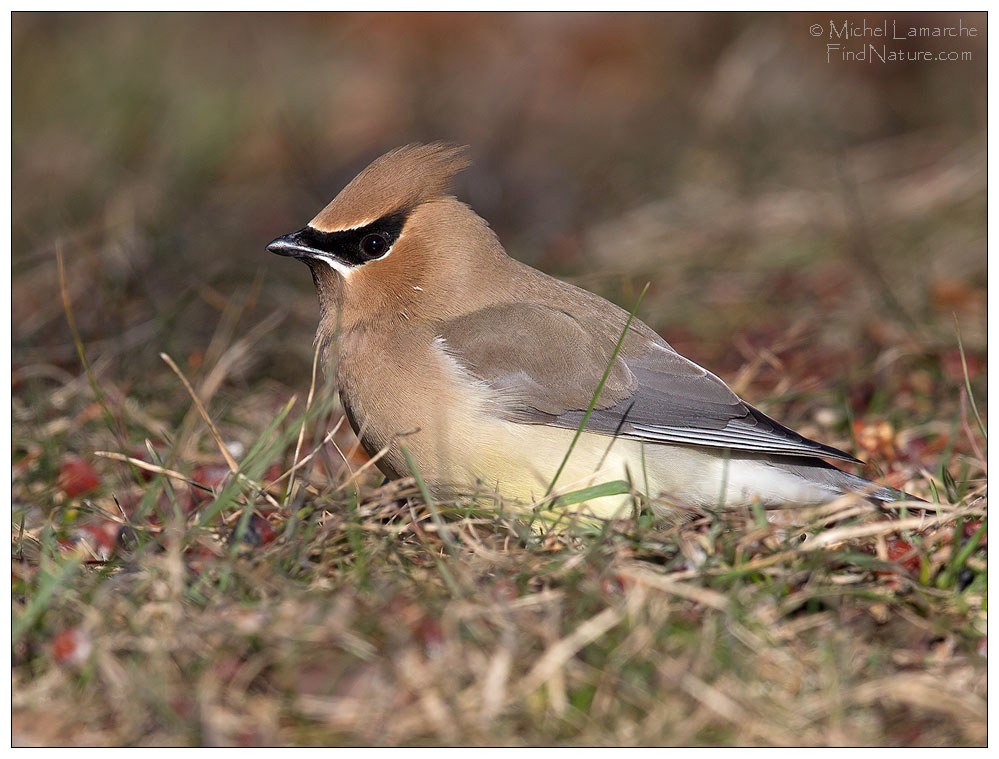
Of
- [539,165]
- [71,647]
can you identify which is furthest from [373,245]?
[539,165]

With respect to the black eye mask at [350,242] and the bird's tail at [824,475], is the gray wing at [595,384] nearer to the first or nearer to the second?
the bird's tail at [824,475]

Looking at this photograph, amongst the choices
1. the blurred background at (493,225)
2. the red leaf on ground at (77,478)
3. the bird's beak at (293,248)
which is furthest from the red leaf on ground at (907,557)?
the red leaf on ground at (77,478)

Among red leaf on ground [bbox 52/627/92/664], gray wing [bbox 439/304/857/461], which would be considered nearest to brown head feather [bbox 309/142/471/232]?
gray wing [bbox 439/304/857/461]

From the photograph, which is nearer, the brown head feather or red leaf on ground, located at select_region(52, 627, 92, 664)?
red leaf on ground, located at select_region(52, 627, 92, 664)

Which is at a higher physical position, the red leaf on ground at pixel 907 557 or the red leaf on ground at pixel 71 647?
the red leaf on ground at pixel 71 647

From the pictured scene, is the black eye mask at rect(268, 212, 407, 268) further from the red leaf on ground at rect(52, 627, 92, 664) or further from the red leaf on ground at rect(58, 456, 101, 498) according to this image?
the red leaf on ground at rect(52, 627, 92, 664)

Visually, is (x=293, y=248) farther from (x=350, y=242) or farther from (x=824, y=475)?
(x=824, y=475)

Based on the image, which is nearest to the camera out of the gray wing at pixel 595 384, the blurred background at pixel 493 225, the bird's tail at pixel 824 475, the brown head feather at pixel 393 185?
the blurred background at pixel 493 225
